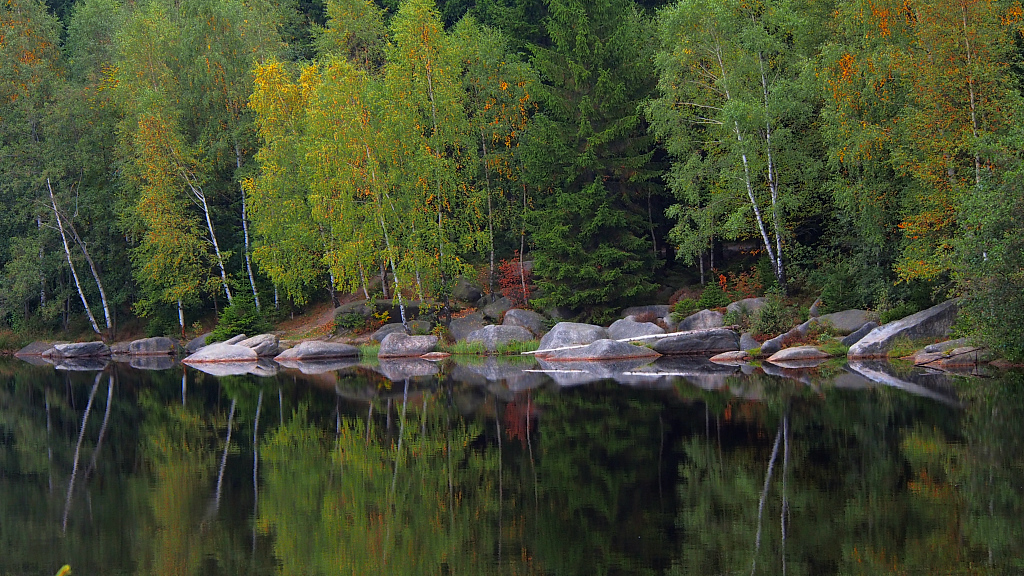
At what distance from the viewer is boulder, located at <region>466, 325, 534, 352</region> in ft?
107

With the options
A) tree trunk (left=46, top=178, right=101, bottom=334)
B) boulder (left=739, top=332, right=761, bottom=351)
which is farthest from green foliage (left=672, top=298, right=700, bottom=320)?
tree trunk (left=46, top=178, right=101, bottom=334)

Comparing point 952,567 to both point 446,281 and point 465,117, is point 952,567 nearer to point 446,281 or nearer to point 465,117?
point 446,281

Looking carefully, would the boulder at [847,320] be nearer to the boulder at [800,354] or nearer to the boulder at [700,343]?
the boulder at [800,354]

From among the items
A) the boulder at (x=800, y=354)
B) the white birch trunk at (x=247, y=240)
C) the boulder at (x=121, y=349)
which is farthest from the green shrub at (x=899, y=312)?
the boulder at (x=121, y=349)

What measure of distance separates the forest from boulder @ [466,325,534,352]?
2025 millimetres

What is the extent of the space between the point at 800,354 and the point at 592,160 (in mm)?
11998

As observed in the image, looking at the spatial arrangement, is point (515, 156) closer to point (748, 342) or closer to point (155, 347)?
point (748, 342)

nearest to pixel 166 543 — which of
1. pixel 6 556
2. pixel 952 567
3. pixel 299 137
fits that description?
pixel 6 556

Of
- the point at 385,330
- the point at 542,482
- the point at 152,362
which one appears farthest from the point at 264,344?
the point at 542,482

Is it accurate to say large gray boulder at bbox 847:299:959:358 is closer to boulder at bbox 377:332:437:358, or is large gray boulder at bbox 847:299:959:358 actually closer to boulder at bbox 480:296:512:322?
boulder at bbox 480:296:512:322

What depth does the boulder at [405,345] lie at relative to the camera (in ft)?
111

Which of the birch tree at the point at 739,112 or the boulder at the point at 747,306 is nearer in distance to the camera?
the boulder at the point at 747,306

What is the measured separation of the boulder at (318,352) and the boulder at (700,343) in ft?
40.1

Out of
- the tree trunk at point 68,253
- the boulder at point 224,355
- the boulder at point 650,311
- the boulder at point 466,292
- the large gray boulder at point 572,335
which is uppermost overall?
the tree trunk at point 68,253
